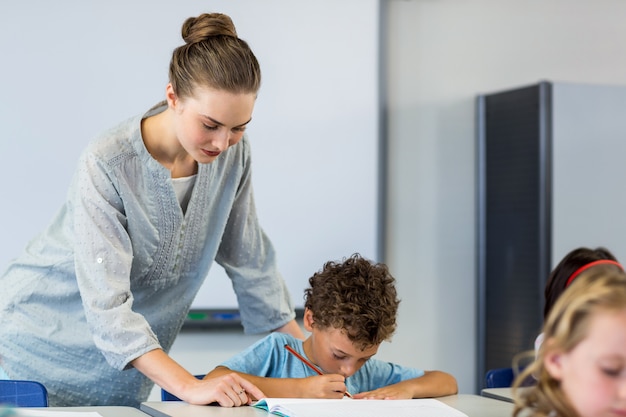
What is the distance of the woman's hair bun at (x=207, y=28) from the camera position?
1.82 metres

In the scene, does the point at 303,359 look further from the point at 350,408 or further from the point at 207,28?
the point at 207,28

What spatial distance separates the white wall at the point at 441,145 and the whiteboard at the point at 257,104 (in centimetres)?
17

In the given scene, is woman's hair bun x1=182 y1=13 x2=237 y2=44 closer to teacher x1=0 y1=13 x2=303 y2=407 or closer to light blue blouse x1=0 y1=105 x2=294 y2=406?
teacher x1=0 y1=13 x2=303 y2=407

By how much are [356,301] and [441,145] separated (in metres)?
2.03

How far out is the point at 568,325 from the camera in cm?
112

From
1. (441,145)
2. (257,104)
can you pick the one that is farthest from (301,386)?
(441,145)

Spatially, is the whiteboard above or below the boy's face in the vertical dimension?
above

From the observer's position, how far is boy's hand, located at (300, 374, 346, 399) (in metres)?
1.78

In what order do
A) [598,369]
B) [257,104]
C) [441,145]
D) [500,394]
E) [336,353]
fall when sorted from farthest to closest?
[441,145] < [257,104] < [500,394] < [336,353] < [598,369]

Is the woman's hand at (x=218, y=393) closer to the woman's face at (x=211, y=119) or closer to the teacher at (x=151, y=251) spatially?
the teacher at (x=151, y=251)

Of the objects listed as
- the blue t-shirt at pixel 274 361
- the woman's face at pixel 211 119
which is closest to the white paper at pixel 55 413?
the blue t-shirt at pixel 274 361

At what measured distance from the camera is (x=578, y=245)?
141 inches

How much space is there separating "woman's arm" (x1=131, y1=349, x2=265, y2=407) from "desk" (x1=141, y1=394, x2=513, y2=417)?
2 centimetres

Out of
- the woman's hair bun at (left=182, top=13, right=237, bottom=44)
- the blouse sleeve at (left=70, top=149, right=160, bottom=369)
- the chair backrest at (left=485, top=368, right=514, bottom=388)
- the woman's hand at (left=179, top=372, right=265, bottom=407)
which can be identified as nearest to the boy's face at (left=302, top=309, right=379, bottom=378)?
the woman's hand at (left=179, top=372, right=265, bottom=407)
